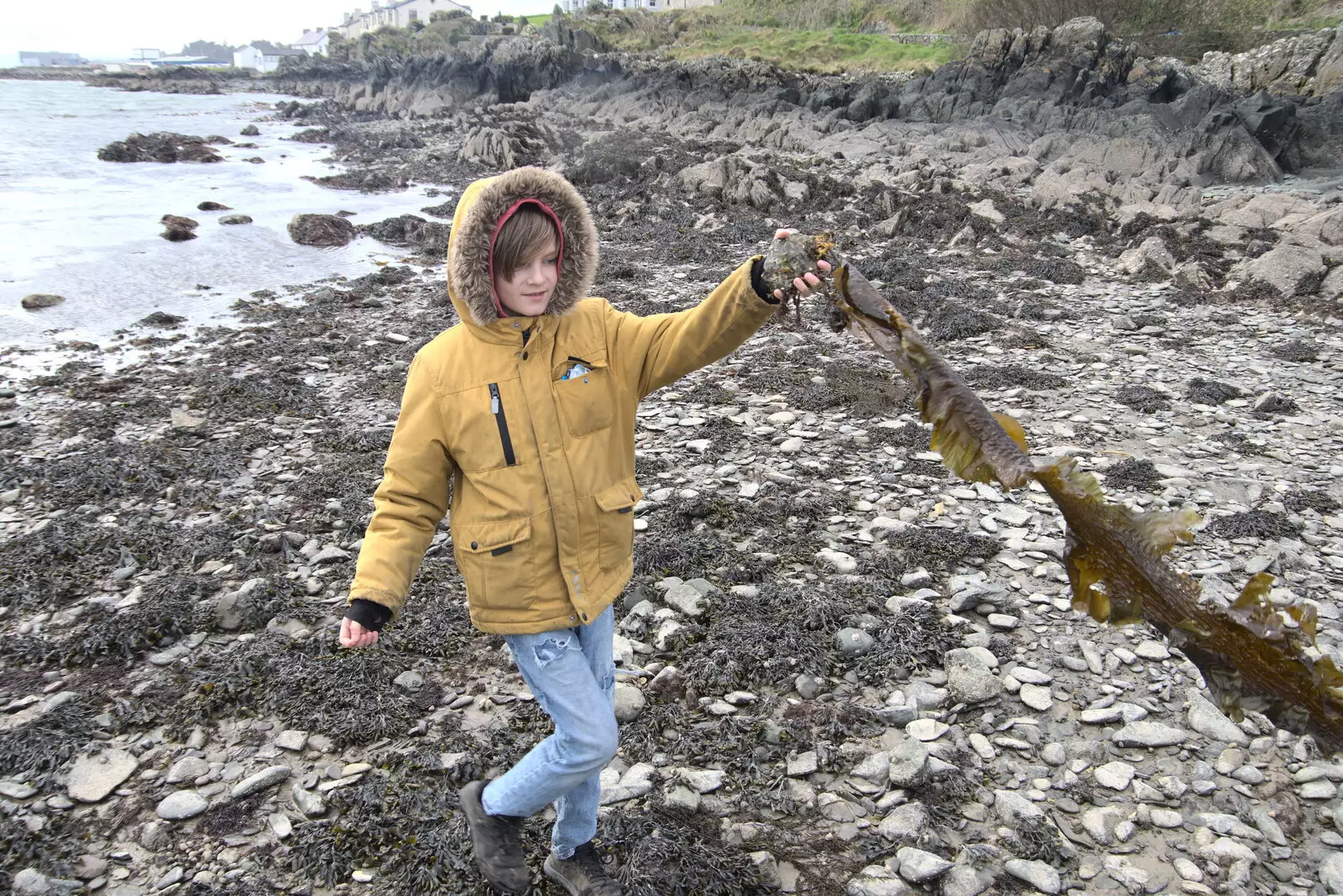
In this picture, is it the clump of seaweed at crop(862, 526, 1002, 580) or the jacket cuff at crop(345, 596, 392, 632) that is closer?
the jacket cuff at crop(345, 596, 392, 632)

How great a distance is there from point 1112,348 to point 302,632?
956 cm

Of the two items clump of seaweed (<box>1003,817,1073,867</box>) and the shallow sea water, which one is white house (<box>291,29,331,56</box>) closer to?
the shallow sea water

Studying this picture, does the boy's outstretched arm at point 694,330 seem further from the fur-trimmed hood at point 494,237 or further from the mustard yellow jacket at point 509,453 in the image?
the fur-trimmed hood at point 494,237

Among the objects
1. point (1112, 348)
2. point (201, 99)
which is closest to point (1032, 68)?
point (1112, 348)

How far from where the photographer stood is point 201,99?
65.6m

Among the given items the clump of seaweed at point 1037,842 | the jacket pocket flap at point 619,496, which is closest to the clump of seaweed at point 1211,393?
the clump of seaweed at point 1037,842

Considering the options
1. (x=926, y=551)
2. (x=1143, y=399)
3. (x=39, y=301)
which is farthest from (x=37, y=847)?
(x=39, y=301)

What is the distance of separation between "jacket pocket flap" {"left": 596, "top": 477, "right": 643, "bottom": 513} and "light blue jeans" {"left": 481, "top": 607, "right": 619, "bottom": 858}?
1.52ft

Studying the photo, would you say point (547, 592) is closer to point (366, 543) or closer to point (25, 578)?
point (366, 543)

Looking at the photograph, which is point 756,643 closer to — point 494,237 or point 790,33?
point 494,237

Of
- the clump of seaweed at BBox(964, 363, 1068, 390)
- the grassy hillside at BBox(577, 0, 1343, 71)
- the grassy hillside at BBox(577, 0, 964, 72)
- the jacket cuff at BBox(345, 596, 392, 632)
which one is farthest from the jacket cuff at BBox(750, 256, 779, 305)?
the grassy hillside at BBox(577, 0, 964, 72)

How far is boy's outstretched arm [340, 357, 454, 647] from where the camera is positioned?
2.88 m

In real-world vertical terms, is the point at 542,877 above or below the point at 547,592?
below

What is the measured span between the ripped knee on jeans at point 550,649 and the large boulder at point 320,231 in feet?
53.0
